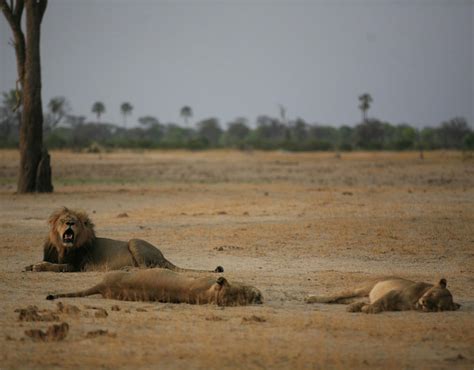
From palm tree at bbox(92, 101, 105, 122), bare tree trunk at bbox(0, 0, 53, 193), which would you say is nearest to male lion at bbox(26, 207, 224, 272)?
bare tree trunk at bbox(0, 0, 53, 193)

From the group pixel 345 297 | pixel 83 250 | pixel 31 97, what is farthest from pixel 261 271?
pixel 31 97

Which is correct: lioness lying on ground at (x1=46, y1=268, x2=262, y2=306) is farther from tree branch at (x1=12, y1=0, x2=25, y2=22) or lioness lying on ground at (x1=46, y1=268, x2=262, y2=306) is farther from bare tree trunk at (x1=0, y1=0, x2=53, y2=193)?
tree branch at (x1=12, y1=0, x2=25, y2=22)

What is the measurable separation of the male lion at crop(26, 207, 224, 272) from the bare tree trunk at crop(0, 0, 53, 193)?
14.6 metres

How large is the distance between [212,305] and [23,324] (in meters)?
2.00

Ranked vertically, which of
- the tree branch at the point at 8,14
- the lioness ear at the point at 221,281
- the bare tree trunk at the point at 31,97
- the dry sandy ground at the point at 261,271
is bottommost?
the dry sandy ground at the point at 261,271

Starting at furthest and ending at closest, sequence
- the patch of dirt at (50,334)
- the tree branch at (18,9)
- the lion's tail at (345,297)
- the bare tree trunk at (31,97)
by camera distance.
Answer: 1. the tree branch at (18,9)
2. the bare tree trunk at (31,97)
3. the lion's tail at (345,297)
4. the patch of dirt at (50,334)

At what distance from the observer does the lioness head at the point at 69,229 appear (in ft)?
37.4

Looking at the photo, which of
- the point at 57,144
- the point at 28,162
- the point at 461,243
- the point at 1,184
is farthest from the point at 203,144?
the point at 461,243

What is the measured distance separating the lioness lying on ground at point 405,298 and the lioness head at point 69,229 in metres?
4.06

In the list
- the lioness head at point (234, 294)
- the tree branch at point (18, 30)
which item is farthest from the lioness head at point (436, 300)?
the tree branch at point (18, 30)

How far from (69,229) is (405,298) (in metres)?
4.57

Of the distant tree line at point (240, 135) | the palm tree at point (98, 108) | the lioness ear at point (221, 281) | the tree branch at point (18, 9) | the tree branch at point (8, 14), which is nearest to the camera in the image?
the lioness ear at point (221, 281)

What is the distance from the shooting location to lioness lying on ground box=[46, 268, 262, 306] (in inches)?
361

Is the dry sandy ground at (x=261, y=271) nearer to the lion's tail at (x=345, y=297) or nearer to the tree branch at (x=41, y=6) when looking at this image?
the lion's tail at (x=345, y=297)
